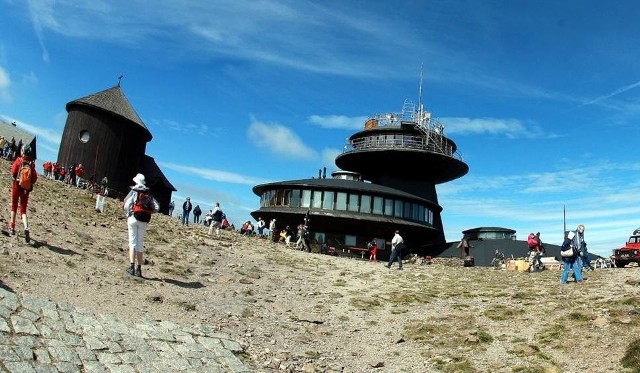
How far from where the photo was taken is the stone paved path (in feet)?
24.3

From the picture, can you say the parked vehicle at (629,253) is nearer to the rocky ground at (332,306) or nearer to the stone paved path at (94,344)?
the rocky ground at (332,306)

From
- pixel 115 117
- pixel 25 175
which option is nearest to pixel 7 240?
pixel 25 175

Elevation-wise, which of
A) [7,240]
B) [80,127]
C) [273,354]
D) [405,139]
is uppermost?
[405,139]

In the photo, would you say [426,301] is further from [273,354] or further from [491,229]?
[491,229]

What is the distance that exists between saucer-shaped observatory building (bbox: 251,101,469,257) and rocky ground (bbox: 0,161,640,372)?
25131mm

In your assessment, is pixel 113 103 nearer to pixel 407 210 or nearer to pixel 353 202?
pixel 353 202

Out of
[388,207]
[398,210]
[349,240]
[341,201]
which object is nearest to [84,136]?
[341,201]

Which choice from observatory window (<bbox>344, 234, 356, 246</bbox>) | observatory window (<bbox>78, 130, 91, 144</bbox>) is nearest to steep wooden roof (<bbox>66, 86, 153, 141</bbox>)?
observatory window (<bbox>78, 130, 91, 144</bbox>)

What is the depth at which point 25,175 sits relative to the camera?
1238 centimetres

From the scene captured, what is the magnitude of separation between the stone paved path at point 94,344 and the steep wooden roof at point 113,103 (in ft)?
130

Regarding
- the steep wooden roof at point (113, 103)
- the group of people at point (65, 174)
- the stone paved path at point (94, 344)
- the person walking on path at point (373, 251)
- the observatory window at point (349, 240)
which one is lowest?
the stone paved path at point (94, 344)

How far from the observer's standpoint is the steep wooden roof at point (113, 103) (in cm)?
4469

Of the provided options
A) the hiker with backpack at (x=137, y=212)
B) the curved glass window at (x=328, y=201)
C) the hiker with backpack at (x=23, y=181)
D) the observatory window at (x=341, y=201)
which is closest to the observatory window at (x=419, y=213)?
the observatory window at (x=341, y=201)

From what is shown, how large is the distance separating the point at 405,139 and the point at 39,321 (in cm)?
4902
